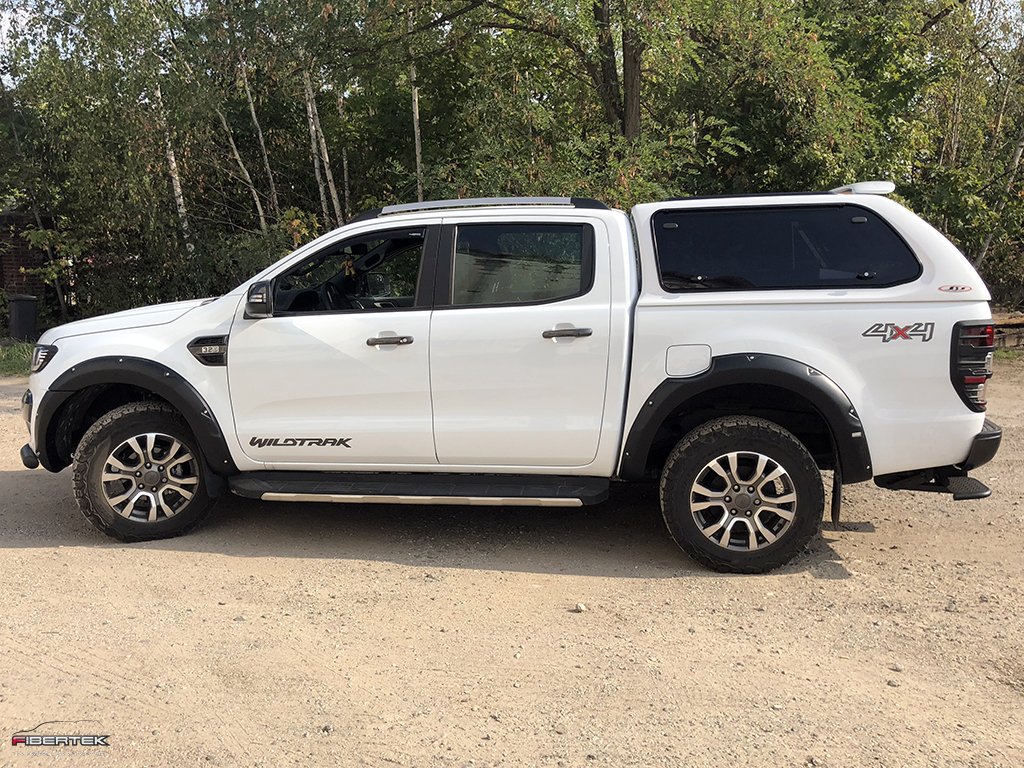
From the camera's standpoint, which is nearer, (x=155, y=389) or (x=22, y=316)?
(x=155, y=389)

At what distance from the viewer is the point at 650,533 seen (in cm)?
533

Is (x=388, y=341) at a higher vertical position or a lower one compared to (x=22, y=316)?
higher

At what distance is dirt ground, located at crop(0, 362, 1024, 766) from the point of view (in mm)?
3053

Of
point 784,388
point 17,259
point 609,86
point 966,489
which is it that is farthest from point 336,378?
point 17,259

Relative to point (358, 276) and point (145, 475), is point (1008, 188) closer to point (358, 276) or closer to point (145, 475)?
point (358, 276)

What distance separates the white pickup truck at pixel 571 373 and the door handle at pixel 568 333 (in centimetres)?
2

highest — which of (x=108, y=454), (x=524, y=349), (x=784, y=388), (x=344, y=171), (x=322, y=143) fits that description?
(x=322, y=143)

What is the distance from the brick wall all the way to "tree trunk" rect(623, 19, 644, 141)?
1106 cm

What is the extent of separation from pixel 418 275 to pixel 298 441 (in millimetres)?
1159

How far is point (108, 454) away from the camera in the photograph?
5.01 meters

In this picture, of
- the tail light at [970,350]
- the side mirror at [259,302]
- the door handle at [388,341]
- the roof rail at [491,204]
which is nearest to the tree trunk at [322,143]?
the roof rail at [491,204]

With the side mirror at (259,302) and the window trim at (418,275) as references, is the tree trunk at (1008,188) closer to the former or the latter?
the window trim at (418,275)

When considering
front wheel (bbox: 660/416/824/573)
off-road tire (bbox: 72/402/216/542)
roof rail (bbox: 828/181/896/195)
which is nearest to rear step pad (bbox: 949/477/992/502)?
front wheel (bbox: 660/416/824/573)

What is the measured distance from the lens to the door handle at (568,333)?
4.59 m
